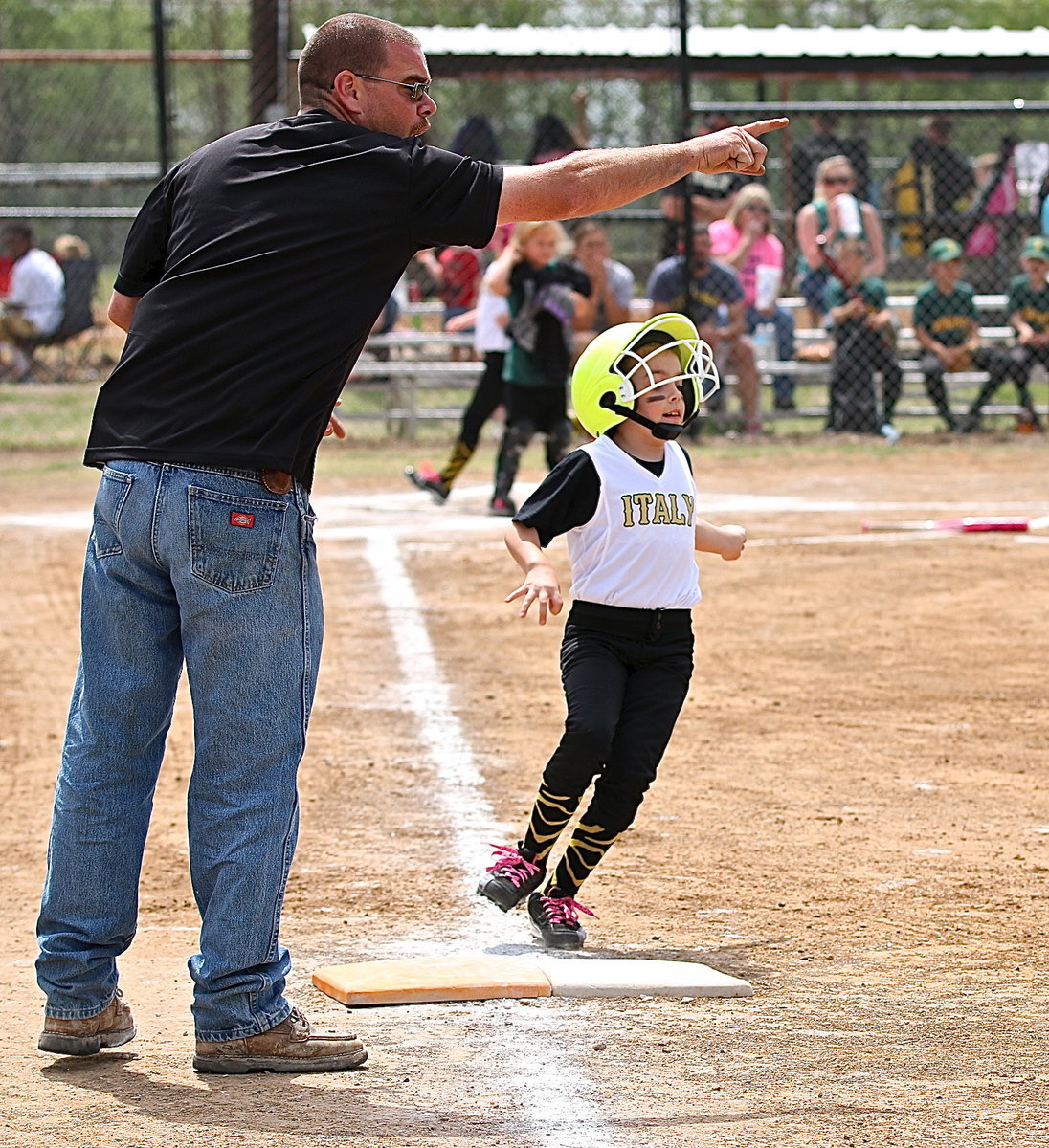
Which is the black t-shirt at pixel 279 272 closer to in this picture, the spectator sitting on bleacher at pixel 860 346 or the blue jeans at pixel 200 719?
the blue jeans at pixel 200 719

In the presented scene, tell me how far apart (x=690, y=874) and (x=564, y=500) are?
1190 millimetres

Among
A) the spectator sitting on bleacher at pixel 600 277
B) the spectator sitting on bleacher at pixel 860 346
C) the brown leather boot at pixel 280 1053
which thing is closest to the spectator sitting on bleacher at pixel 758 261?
the spectator sitting on bleacher at pixel 860 346

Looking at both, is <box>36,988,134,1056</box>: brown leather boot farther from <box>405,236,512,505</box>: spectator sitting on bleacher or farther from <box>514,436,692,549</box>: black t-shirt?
<box>405,236,512,505</box>: spectator sitting on bleacher

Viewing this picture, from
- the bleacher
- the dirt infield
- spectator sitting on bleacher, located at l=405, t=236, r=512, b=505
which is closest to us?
the dirt infield

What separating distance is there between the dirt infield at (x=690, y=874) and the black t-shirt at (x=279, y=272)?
1.28 meters

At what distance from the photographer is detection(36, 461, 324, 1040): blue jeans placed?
361 cm

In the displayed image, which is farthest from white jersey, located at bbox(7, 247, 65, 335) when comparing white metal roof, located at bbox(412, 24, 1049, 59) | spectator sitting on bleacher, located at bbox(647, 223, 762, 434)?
spectator sitting on bleacher, located at bbox(647, 223, 762, 434)

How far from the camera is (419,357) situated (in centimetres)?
1841

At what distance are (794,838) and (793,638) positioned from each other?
3087mm

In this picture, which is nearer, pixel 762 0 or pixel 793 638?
pixel 793 638

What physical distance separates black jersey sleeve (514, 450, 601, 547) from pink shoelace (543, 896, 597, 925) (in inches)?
35.5

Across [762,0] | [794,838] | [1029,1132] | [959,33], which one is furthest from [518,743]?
[762,0]

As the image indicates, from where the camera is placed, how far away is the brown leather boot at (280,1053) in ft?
12.1

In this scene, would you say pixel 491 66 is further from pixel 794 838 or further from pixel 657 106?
pixel 794 838
